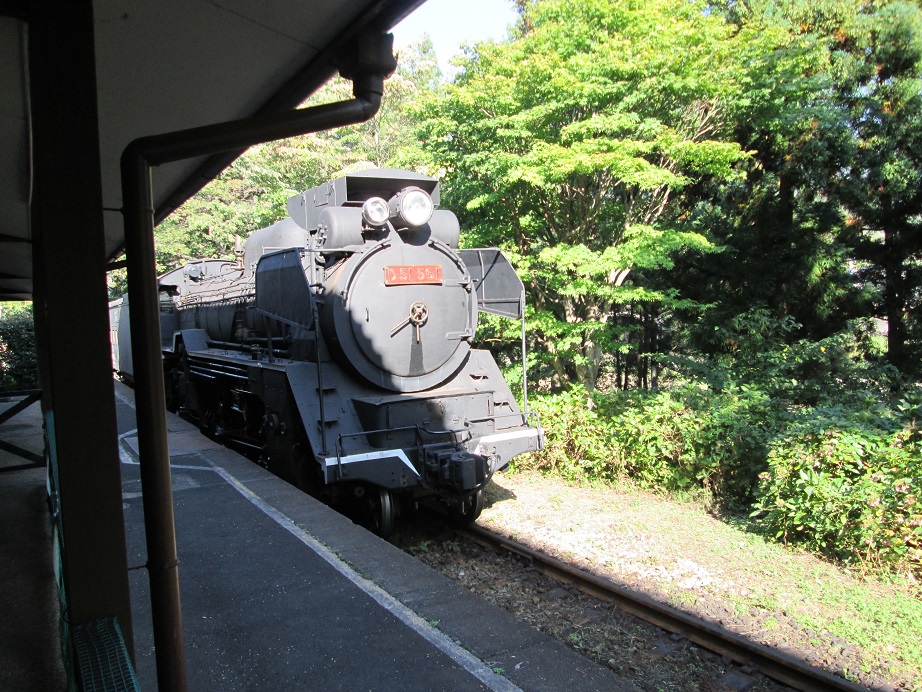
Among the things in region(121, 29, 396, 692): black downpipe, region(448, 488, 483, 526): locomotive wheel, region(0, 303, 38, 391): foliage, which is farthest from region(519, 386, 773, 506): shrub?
region(0, 303, 38, 391): foliage

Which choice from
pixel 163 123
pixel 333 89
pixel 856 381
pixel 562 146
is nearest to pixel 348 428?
pixel 163 123

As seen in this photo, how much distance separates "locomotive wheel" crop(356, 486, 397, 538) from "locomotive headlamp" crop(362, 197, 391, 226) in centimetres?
246

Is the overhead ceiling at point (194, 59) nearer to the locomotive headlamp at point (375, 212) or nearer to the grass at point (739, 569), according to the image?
the locomotive headlamp at point (375, 212)

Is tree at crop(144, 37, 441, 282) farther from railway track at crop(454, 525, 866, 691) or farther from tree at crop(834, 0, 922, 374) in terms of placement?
railway track at crop(454, 525, 866, 691)

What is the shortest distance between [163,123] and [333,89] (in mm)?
24459

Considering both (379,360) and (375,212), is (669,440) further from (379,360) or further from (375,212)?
(375,212)

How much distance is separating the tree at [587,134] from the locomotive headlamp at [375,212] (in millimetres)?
3748

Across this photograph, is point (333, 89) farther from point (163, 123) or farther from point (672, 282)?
point (163, 123)

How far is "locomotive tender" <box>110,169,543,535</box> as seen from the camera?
221 inches

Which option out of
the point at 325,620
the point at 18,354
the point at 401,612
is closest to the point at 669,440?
the point at 401,612

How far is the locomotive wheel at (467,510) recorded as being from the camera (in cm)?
621

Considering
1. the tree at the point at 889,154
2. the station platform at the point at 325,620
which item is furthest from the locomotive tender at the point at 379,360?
the tree at the point at 889,154

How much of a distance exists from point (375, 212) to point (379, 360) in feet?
4.57

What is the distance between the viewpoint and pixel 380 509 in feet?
18.6
